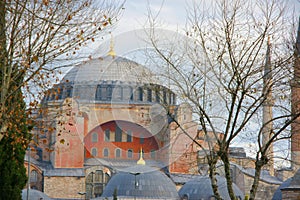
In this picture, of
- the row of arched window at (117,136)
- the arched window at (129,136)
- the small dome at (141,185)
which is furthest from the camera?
the row of arched window at (117,136)

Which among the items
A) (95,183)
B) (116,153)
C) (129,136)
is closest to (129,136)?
(129,136)

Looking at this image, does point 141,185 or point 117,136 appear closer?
point 141,185

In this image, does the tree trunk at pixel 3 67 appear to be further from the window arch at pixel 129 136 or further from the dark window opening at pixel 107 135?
the dark window opening at pixel 107 135

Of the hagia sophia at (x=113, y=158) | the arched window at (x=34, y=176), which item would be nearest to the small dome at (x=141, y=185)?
the hagia sophia at (x=113, y=158)

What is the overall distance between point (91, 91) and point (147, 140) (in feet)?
20.1

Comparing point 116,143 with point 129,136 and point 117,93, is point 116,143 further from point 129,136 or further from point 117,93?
point 117,93

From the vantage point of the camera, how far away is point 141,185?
158 ft

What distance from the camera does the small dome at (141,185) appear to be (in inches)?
1836

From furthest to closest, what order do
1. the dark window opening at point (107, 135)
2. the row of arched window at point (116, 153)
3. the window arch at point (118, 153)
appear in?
the dark window opening at point (107, 135) < the window arch at point (118, 153) < the row of arched window at point (116, 153)

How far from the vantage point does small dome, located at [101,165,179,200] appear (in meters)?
46.6

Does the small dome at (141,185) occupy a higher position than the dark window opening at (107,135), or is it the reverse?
the dark window opening at (107,135)

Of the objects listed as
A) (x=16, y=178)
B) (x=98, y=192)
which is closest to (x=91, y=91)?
(x=98, y=192)

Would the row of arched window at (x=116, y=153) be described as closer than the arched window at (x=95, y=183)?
No

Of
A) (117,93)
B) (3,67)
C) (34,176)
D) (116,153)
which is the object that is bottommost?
(34,176)
